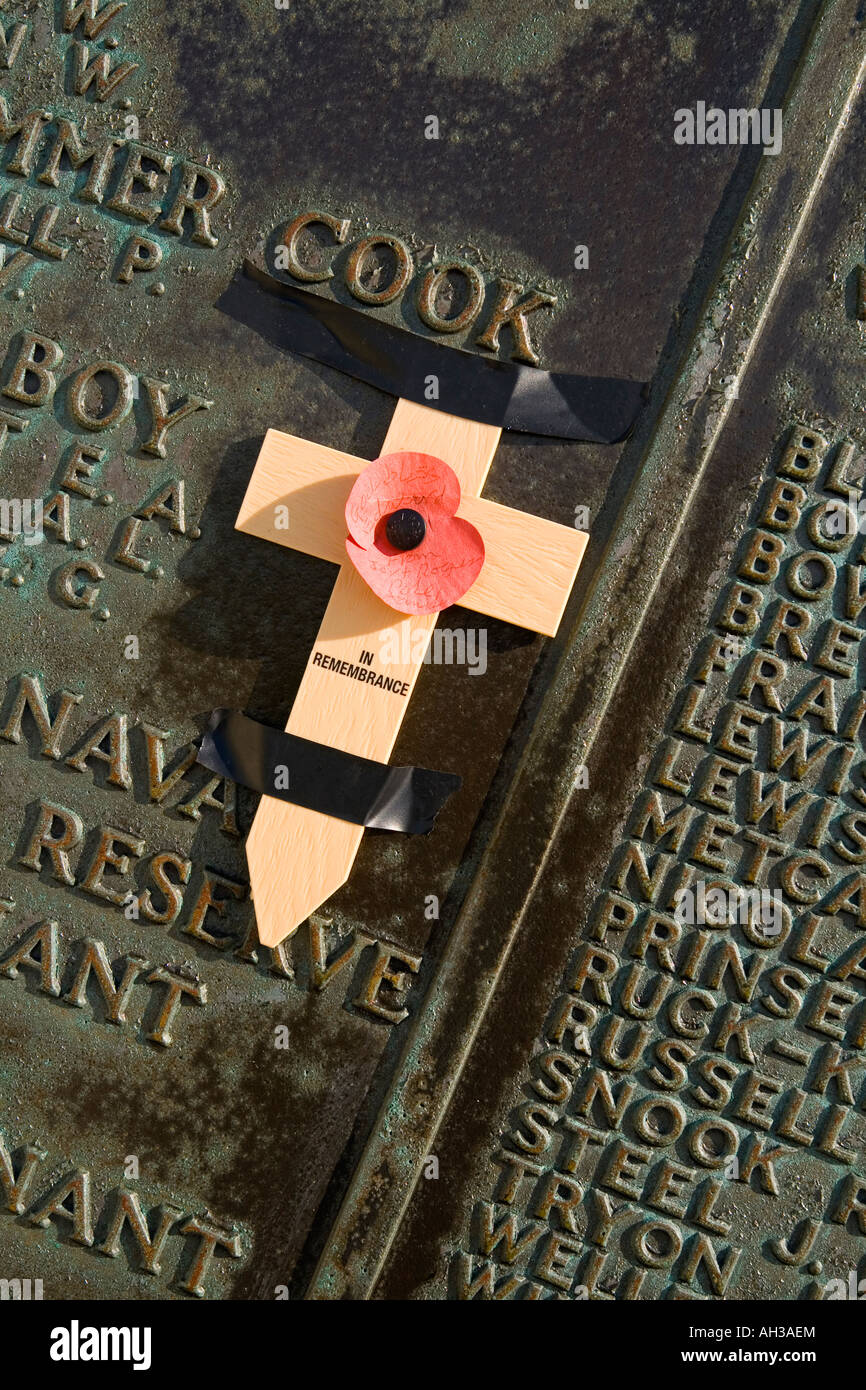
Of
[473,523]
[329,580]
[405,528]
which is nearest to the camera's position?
[405,528]

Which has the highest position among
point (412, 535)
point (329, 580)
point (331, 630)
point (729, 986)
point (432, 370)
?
point (432, 370)

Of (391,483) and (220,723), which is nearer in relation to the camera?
(391,483)

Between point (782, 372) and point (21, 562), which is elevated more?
point (782, 372)

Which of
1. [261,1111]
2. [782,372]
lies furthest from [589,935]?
[782,372]

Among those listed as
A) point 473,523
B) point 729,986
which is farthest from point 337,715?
point 729,986

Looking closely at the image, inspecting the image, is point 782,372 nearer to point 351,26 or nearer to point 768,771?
point 768,771

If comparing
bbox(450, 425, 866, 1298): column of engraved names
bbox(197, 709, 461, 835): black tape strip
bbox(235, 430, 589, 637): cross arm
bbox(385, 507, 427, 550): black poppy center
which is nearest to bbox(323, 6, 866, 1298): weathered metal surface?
bbox(450, 425, 866, 1298): column of engraved names

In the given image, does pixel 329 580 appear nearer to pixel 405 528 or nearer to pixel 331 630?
pixel 331 630
